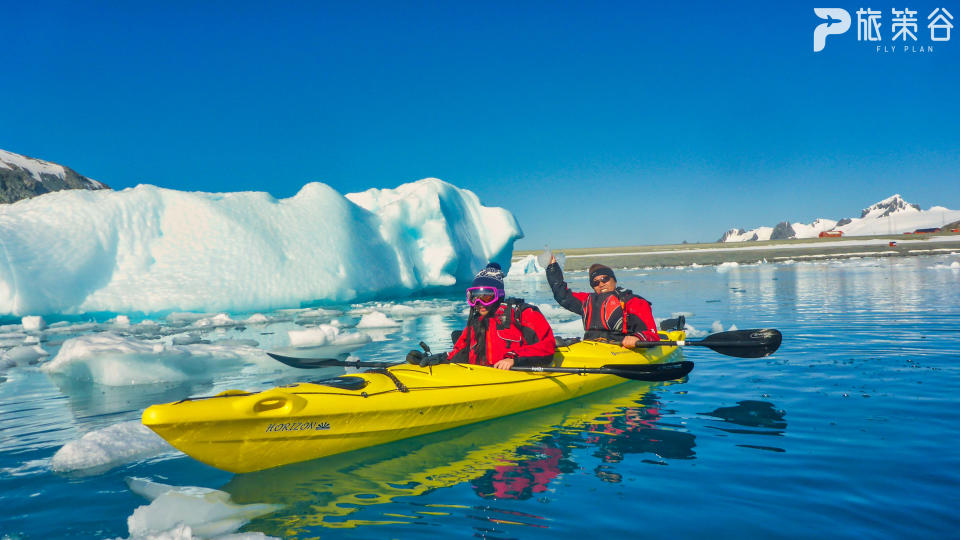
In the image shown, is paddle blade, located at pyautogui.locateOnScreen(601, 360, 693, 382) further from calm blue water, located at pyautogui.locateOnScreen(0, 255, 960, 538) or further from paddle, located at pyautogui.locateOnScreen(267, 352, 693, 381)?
calm blue water, located at pyautogui.locateOnScreen(0, 255, 960, 538)

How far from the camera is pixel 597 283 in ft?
24.5

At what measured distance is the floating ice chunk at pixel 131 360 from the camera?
7.81 meters

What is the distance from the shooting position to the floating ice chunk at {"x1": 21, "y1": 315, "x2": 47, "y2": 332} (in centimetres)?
1430

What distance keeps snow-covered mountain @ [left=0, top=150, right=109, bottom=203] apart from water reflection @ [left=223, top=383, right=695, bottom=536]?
5260 cm

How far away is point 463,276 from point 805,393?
775 inches

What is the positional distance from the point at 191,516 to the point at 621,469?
273cm

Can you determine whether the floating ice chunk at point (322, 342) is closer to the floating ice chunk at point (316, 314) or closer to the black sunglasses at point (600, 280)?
the black sunglasses at point (600, 280)

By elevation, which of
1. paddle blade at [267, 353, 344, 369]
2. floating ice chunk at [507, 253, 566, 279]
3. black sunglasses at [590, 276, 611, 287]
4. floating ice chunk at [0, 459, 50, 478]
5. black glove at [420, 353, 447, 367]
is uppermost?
floating ice chunk at [507, 253, 566, 279]

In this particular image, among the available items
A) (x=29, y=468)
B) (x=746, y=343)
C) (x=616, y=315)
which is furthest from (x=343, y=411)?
(x=746, y=343)

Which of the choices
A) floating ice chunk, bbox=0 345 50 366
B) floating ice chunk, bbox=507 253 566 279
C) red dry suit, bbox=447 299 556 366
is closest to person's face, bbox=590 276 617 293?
red dry suit, bbox=447 299 556 366

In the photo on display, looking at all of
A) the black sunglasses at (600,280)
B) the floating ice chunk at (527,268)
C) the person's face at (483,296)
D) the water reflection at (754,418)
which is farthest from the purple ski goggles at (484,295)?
the floating ice chunk at (527,268)

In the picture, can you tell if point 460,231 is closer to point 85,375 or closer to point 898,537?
point 85,375

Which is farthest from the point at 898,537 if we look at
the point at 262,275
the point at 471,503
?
the point at 262,275

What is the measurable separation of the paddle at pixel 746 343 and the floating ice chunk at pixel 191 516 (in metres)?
4.73
